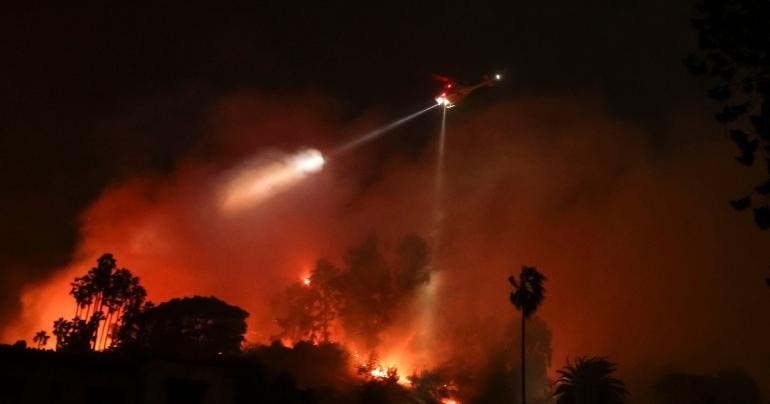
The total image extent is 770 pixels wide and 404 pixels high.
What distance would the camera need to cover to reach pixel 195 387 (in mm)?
34875

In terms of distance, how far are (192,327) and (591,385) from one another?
54597 millimetres

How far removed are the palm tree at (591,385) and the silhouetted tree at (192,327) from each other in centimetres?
4605

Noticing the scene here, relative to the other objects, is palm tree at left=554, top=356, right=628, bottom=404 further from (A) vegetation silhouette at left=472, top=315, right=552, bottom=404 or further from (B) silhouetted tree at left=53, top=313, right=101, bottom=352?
(B) silhouetted tree at left=53, top=313, right=101, bottom=352

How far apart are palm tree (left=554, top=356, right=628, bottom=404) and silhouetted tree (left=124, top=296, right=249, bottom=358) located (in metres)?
46.1

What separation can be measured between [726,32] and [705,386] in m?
113

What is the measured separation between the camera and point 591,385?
2490 inches

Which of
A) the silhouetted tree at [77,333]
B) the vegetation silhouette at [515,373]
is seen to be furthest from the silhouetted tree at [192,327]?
the vegetation silhouette at [515,373]

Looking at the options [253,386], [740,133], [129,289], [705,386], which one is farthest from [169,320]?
[705,386]

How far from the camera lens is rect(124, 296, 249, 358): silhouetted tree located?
8250cm

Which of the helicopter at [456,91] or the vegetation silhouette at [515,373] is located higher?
the helicopter at [456,91]

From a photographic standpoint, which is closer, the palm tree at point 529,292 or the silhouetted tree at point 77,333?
the palm tree at point 529,292

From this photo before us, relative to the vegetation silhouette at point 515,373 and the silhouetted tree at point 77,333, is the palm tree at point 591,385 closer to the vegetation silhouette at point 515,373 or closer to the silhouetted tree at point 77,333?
the vegetation silhouette at point 515,373

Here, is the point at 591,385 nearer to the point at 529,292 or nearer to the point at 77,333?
the point at 529,292

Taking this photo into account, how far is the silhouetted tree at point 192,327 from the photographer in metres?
82.5
